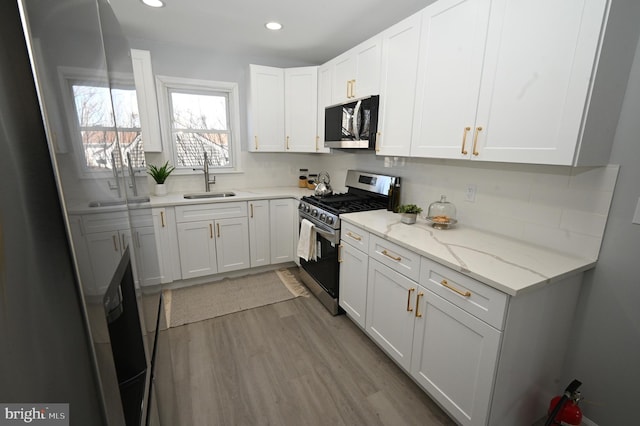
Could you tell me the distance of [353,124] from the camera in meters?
2.53

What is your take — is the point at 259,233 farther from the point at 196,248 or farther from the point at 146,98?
the point at 146,98

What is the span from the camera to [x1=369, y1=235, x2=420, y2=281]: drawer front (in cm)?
166

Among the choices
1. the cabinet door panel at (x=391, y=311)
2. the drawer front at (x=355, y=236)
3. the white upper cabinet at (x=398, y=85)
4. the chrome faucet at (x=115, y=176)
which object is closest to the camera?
the chrome faucet at (x=115, y=176)

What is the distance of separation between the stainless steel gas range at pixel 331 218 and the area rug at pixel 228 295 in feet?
0.88

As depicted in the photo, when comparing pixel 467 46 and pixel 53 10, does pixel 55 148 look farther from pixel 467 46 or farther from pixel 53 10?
pixel 467 46

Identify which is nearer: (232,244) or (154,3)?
(154,3)

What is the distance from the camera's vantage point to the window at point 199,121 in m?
3.20

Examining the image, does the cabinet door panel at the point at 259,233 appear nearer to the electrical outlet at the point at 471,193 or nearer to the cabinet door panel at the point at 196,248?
the cabinet door panel at the point at 196,248

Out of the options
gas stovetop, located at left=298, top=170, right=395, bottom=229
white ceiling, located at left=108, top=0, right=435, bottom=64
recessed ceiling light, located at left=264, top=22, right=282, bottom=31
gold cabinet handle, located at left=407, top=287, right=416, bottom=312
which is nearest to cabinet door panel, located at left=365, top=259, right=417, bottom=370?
gold cabinet handle, located at left=407, top=287, right=416, bottom=312

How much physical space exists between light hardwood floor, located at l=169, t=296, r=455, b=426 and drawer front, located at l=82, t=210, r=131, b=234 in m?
1.46

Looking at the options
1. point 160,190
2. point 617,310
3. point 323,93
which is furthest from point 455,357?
point 160,190

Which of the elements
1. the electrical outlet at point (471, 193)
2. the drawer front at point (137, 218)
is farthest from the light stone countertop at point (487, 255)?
the drawer front at point (137, 218)
